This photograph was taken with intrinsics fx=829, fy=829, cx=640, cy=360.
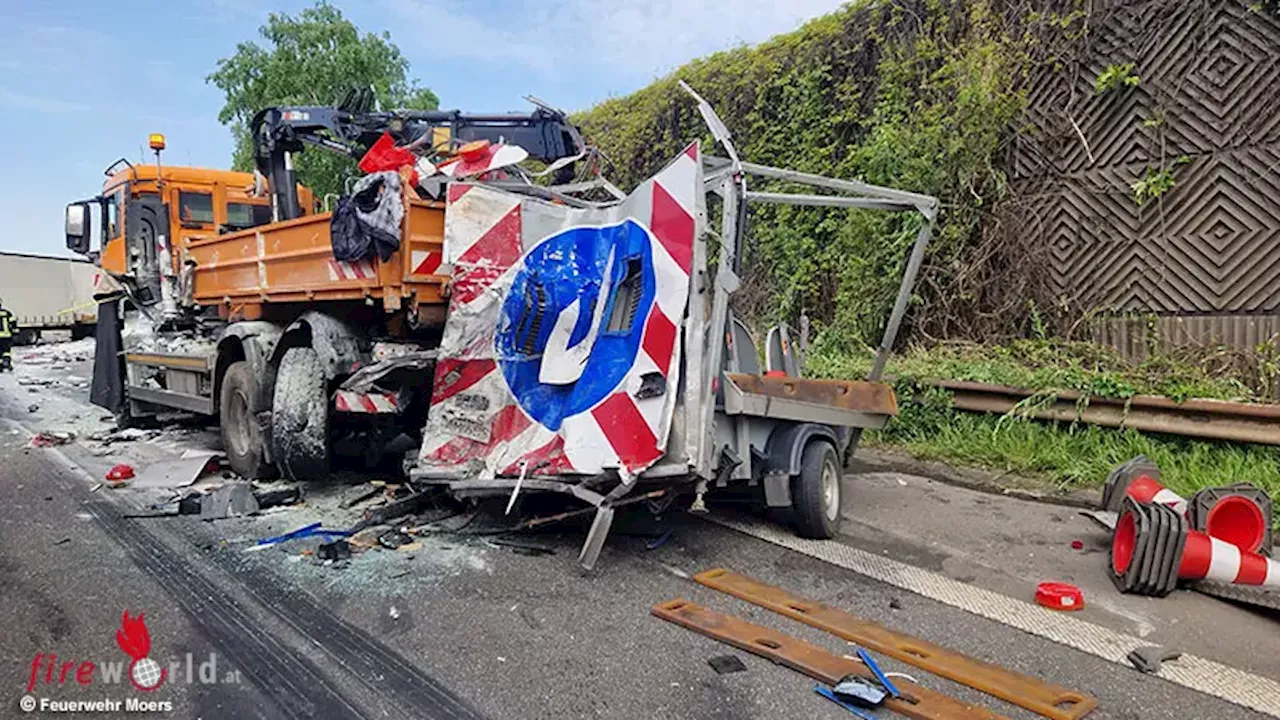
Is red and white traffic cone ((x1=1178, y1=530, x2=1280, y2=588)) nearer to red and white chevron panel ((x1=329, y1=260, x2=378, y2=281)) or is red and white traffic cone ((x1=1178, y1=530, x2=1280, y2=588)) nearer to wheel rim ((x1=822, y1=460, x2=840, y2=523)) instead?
wheel rim ((x1=822, y1=460, x2=840, y2=523))

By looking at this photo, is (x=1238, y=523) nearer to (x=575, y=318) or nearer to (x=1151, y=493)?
(x=1151, y=493)

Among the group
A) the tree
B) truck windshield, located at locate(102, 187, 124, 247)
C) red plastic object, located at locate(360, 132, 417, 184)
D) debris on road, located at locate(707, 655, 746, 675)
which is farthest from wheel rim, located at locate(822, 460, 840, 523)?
the tree

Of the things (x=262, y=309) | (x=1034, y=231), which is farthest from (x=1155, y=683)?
(x=262, y=309)

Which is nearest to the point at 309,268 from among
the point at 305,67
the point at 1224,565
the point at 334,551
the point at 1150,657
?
the point at 334,551

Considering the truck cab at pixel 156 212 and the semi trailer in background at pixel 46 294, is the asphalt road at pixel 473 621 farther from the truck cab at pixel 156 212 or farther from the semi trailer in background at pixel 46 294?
the semi trailer in background at pixel 46 294

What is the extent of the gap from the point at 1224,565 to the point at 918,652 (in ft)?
5.41

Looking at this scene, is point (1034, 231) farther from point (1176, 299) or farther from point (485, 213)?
point (485, 213)

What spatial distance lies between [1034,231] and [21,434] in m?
10.5

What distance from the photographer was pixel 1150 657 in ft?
9.89

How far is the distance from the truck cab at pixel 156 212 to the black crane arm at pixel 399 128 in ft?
5.67

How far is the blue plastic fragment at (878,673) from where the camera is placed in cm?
277

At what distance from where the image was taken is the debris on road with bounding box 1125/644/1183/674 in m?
2.97

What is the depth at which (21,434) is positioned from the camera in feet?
29.2

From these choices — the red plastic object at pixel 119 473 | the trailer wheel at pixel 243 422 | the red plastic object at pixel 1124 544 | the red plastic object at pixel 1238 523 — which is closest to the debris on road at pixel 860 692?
the red plastic object at pixel 1124 544
